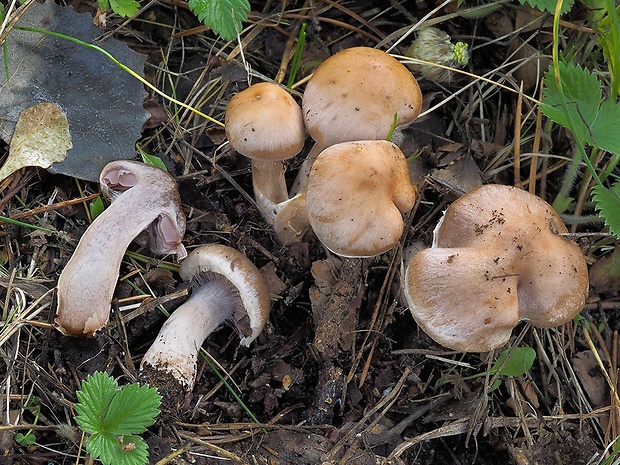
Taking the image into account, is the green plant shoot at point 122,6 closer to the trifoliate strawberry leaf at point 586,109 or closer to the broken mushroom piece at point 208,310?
the broken mushroom piece at point 208,310

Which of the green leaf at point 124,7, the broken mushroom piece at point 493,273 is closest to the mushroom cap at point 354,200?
the broken mushroom piece at point 493,273

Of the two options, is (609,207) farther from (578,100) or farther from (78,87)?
(78,87)

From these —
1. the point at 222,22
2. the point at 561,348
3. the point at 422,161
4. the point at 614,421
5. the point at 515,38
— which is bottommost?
the point at 614,421

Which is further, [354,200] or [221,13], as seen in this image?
[221,13]

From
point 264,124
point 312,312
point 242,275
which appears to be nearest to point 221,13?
point 264,124

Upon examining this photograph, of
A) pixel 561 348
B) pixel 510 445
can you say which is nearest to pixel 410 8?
pixel 561 348

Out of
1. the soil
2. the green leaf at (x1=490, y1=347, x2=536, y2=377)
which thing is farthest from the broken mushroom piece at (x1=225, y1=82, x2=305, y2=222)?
the green leaf at (x1=490, y1=347, x2=536, y2=377)

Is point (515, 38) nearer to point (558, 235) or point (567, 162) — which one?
point (567, 162)
